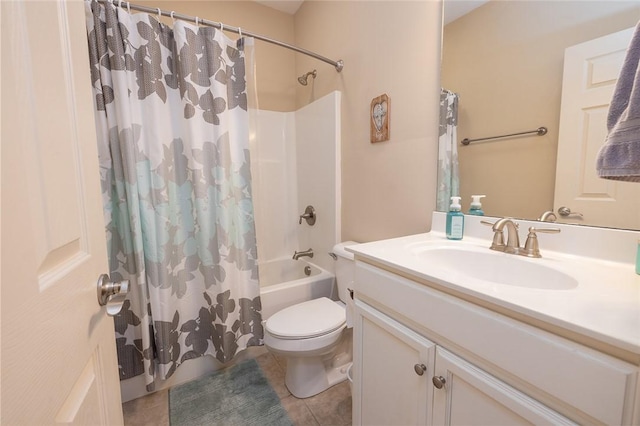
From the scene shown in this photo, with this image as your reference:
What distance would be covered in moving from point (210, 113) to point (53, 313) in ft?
4.17

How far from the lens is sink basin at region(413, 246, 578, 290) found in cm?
79

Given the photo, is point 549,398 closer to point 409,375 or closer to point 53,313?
point 409,375

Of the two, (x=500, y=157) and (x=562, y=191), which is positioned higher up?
(x=500, y=157)

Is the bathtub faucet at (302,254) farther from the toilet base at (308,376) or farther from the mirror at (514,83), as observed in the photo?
the mirror at (514,83)

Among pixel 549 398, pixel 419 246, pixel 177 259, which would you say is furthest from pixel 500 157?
pixel 177 259

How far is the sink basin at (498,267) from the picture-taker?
791mm

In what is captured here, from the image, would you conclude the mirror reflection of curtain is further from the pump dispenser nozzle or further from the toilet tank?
the toilet tank

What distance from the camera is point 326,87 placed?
196 cm

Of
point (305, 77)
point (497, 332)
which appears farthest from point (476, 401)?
point (305, 77)

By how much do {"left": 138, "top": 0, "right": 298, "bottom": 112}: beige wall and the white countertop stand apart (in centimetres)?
179

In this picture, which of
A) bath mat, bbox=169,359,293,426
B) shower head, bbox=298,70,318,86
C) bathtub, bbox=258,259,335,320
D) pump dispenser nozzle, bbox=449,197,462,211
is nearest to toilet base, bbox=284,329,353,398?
bath mat, bbox=169,359,293,426

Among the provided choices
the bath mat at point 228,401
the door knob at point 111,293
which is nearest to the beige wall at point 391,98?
the bath mat at point 228,401

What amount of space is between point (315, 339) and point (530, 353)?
0.96 meters

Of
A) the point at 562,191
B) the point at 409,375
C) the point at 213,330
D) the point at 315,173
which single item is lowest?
the point at 213,330
